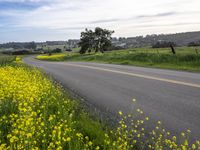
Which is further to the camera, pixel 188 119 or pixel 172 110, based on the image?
pixel 172 110

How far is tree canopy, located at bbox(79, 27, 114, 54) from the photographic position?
237 ft

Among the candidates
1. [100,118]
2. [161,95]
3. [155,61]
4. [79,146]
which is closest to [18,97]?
[100,118]

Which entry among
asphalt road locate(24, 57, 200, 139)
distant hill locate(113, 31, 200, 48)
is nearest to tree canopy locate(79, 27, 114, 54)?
distant hill locate(113, 31, 200, 48)

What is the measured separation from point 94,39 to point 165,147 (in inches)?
2704

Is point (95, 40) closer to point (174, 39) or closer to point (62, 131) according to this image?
point (174, 39)

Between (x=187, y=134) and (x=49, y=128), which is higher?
(x=49, y=128)

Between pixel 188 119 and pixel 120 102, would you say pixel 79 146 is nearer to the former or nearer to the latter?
pixel 188 119

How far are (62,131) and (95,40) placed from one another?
68.4m

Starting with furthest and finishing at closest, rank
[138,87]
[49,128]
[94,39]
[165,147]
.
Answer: [94,39] < [138,87] < [49,128] < [165,147]

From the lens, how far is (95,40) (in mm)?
73062

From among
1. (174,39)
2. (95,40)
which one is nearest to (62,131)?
(95,40)

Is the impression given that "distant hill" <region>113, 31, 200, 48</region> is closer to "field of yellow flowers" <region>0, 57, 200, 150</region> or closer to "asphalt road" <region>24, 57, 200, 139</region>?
"asphalt road" <region>24, 57, 200, 139</region>

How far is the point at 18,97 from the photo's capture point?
702 centimetres

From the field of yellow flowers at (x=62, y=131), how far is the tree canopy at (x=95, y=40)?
211 ft
